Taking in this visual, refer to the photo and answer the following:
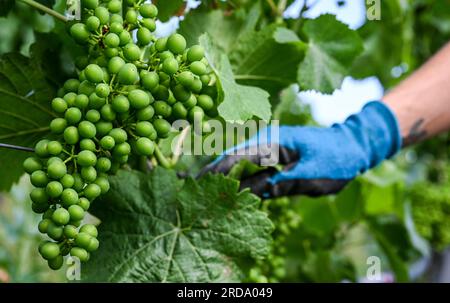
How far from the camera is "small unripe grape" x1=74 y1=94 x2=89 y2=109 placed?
78 cm

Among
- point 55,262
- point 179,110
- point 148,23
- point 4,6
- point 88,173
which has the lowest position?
point 55,262

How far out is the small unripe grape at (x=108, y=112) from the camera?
0.78 metres

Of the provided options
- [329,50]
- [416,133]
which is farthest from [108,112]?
[416,133]

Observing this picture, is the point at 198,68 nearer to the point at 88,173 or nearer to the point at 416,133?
the point at 88,173

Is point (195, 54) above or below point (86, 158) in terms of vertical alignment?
above

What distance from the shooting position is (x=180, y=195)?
102 cm

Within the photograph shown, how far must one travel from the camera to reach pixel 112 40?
31.2 inches

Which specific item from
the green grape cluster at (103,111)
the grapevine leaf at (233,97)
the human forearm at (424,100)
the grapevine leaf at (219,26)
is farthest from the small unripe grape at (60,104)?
the human forearm at (424,100)

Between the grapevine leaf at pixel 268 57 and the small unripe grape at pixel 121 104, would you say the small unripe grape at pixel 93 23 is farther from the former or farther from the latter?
the grapevine leaf at pixel 268 57

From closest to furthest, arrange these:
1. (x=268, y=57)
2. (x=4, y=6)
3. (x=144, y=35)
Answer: (x=144, y=35) → (x=4, y=6) → (x=268, y=57)

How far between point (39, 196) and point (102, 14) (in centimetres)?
25

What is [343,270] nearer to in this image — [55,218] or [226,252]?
[226,252]

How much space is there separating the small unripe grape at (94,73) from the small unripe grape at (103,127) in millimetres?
55

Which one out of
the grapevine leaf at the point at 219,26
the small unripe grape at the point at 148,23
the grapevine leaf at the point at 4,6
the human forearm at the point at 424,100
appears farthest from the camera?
the human forearm at the point at 424,100
